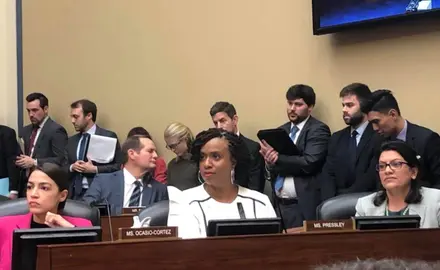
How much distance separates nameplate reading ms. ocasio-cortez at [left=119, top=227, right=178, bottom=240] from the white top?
2.57ft

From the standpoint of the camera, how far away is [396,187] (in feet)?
12.0

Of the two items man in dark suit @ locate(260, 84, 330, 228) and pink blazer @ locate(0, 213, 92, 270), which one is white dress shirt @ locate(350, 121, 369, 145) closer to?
man in dark suit @ locate(260, 84, 330, 228)

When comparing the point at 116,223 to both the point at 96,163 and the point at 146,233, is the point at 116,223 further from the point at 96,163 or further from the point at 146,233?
the point at 96,163

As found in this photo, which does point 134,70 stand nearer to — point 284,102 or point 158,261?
point 284,102

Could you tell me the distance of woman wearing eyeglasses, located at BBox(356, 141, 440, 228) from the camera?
3641 mm

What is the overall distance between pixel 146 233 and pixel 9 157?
5.29 m

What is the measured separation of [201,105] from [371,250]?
409 centimetres

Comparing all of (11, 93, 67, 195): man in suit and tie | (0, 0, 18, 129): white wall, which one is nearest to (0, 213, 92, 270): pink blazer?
(11, 93, 67, 195): man in suit and tie

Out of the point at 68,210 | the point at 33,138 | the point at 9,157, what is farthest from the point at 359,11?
the point at 9,157

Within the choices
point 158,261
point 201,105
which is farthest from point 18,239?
point 201,105

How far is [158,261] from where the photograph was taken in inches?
94.8

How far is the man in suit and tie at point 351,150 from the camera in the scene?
4.58m

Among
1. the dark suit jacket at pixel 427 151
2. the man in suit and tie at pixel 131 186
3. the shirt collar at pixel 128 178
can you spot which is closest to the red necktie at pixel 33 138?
the man in suit and tie at pixel 131 186

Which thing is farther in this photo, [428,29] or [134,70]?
[134,70]
